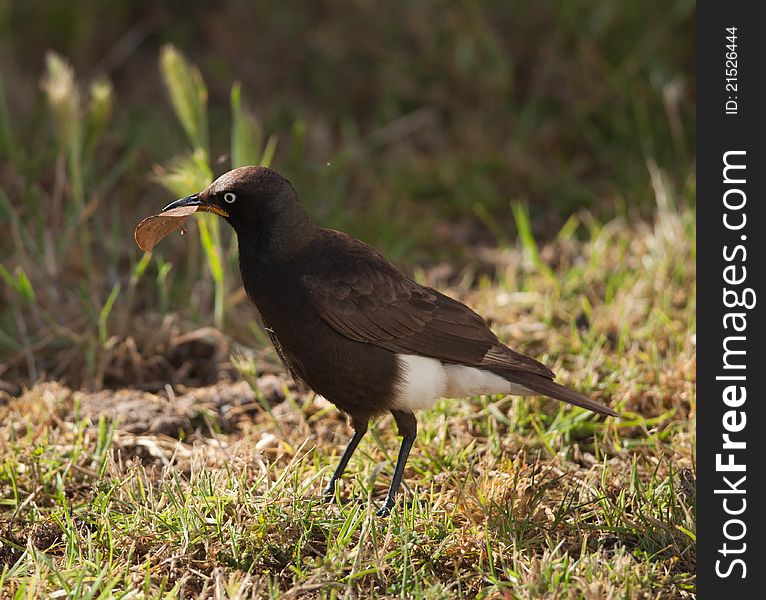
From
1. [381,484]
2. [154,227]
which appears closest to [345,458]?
[381,484]

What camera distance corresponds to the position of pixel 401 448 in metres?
3.67

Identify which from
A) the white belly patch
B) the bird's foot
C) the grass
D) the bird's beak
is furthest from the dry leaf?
the bird's foot

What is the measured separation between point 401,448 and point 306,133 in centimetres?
336

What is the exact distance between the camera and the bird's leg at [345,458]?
3625 millimetres

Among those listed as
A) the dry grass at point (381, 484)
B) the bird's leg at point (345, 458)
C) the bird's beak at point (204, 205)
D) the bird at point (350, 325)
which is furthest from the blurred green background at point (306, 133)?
the bird's leg at point (345, 458)

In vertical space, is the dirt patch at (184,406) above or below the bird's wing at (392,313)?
below

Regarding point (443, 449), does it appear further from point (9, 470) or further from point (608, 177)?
point (608, 177)

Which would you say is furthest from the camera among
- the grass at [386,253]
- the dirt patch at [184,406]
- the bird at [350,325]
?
the dirt patch at [184,406]

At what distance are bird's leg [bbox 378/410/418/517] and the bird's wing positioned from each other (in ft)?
0.76

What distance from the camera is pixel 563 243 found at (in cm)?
555

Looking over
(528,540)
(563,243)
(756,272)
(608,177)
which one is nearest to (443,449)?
(528,540)

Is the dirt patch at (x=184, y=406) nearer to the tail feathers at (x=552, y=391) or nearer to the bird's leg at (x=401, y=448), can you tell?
the bird's leg at (x=401, y=448)

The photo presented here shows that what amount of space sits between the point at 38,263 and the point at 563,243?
2697 millimetres

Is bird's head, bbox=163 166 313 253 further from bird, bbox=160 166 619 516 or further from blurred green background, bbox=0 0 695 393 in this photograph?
blurred green background, bbox=0 0 695 393
